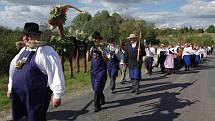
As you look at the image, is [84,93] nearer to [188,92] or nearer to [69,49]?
[69,49]

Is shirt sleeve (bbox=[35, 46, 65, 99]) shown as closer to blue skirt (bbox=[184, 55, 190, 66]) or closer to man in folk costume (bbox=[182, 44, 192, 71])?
man in folk costume (bbox=[182, 44, 192, 71])

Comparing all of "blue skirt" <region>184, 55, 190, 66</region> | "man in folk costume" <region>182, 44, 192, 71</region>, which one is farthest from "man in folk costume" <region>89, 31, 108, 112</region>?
"blue skirt" <region>184, 55, 190, 66</region>

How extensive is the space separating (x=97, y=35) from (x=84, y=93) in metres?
4.03

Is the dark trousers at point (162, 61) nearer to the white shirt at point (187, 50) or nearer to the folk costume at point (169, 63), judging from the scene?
the folk costume at point (169, 63)

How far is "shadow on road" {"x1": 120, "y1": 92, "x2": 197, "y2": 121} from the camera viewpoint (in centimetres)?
943

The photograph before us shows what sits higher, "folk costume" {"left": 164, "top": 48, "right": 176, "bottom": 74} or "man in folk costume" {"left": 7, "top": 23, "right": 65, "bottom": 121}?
"man in folk costume" {"left": 7, "top": 23, "right": 65, "bottom": 121}

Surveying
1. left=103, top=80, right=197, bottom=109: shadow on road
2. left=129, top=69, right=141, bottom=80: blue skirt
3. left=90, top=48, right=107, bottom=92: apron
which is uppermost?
left=90, top=48, right=107, bottom=92: apron

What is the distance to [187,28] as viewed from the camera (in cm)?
16088

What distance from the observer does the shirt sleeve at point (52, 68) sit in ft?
19.3

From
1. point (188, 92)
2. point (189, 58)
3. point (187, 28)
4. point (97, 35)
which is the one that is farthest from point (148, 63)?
point (187, 28)

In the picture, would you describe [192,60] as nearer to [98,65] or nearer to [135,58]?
[135,58]

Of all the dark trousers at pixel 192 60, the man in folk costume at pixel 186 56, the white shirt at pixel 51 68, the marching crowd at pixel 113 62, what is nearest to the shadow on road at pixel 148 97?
the marching crowd at pixel 113 62

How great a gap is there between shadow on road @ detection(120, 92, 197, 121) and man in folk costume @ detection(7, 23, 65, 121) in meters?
3.51

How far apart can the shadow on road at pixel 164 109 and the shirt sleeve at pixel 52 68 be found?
12.0ft
